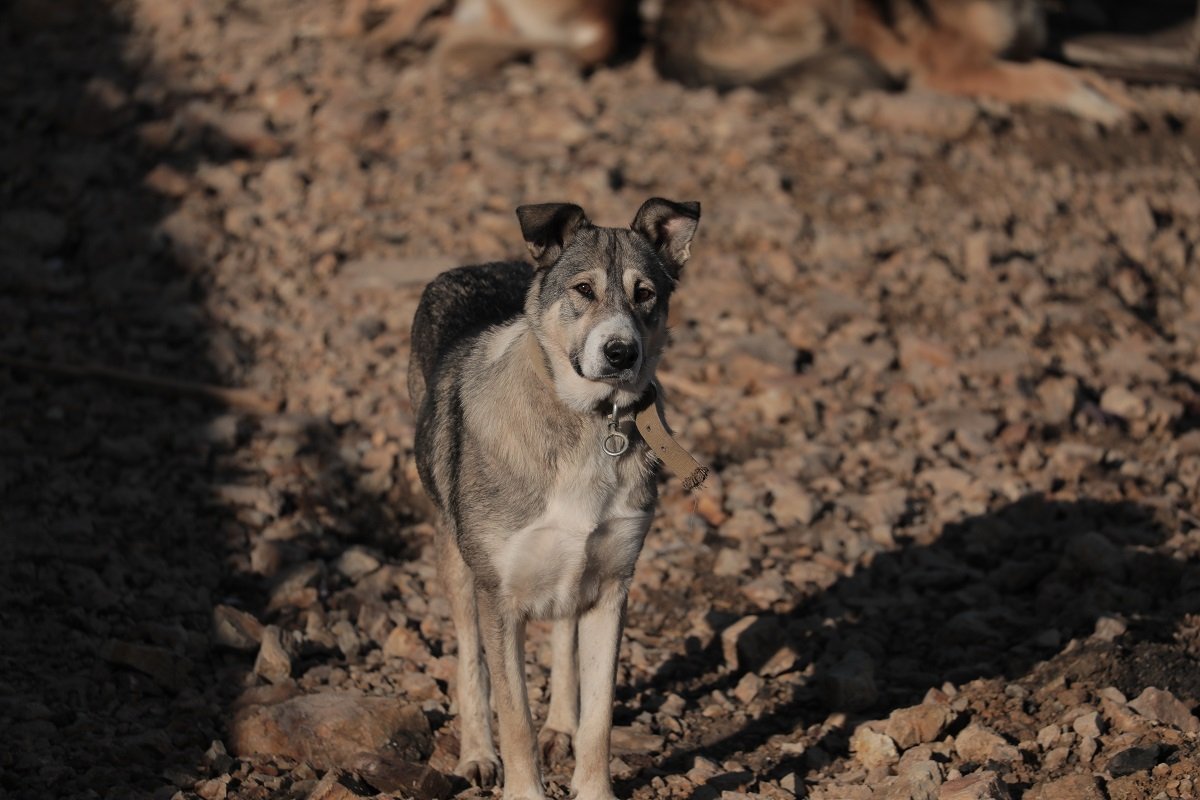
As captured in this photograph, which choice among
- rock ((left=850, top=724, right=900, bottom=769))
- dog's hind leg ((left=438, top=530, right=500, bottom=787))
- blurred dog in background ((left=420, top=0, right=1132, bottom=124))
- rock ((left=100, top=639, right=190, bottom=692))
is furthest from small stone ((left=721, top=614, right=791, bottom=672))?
blurred dog in background ((left=420, top=0, right=1132, bottom=124))

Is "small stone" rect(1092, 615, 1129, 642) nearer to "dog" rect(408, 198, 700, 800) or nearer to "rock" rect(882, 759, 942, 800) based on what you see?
"rock" rect(882, 759, 942, 800)

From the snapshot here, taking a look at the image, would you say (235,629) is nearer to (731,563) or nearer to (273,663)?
(273,663)

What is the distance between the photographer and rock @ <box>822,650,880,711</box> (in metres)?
6.13

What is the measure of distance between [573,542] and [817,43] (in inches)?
319

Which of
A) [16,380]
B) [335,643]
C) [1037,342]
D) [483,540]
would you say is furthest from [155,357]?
[1037,342]

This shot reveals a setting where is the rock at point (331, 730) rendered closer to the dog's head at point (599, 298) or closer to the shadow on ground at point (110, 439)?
the shadow on ground at point (110, 439)

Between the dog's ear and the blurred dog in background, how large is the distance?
6.65 meters

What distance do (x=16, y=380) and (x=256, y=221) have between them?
238 centimetres

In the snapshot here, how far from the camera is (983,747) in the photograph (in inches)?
218

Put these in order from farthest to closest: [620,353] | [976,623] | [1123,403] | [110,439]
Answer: [1123,403]
[110,439]
[976,623]
[620,353]

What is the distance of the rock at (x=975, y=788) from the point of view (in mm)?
5059

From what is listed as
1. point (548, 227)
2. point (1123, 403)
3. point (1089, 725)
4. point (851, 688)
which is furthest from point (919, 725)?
point (1123, 403)

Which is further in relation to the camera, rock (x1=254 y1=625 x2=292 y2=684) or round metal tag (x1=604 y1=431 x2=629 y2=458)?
rock (x1=254 y1=625 x2=292 y2=684)

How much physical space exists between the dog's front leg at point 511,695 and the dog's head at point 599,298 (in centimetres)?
78
